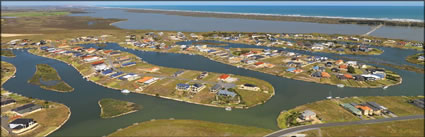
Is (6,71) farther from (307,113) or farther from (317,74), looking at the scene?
(317,74)

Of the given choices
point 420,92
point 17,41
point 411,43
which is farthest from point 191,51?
point 411,43

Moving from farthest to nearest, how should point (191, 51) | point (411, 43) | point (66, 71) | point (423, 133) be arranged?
1. point (411, 43)
2. point (191, 51)
3. point (66, 71)
4. point (423, 133)

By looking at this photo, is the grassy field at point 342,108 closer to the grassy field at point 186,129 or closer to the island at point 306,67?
the grassy field at point 186,129

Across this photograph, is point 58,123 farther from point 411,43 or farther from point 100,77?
point 411,43

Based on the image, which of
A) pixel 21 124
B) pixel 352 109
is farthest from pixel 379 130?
pixel 21 124

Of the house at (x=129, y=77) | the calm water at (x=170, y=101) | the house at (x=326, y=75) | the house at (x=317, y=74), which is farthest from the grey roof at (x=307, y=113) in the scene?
the house at (x=129, y=77)

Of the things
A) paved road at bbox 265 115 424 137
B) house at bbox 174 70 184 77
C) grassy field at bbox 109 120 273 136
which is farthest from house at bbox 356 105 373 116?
house at bbox 174 70 184 77
